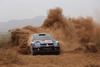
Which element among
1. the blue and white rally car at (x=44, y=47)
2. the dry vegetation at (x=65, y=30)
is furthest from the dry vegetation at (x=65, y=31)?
the blue and white rally car at (x=44, y=47)

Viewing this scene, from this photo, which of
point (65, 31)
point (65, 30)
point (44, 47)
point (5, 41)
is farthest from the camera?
point (5, 41)

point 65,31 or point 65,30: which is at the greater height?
point 65,30

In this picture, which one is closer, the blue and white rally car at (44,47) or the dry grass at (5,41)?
the blue and white rally car at (44,47)

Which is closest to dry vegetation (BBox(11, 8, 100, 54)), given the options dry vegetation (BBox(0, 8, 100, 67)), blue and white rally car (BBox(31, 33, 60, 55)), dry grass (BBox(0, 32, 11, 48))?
dry vegetation (BBox(0, 8, 100, 67))

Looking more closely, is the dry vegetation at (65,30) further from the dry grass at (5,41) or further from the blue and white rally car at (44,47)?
the blue and white rally car at (44,47)

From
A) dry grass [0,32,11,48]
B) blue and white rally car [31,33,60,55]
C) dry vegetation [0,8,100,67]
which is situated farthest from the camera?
dry grass [0,32,11,48]

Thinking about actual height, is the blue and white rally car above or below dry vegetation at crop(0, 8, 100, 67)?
below

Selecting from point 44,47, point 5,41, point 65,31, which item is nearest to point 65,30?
point 65,31

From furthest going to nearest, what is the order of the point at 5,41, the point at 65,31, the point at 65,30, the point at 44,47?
the point at 5,41, the point at 65,30, the point at 65,31, the point at 44,47

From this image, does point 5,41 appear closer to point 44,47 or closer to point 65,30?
point 65,30

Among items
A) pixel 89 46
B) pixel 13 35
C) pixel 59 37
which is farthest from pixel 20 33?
pixel 89 46

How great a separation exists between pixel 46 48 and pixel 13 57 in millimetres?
5695

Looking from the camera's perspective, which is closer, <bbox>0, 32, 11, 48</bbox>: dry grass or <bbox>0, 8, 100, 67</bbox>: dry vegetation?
<bbox>0, 8, 100, 67</bbox>: dry vegetation

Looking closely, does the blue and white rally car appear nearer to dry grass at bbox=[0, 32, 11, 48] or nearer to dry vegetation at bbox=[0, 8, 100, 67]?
dry vegetation at bbox=[0, 8, 100, 67]
